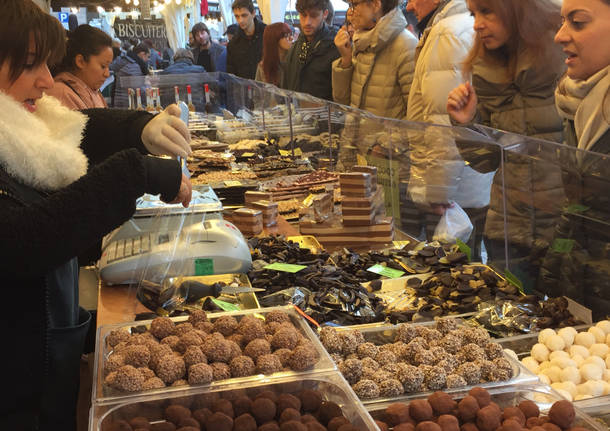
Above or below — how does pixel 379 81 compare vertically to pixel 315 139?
above

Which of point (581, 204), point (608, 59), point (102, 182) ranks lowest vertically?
point (581, 204)

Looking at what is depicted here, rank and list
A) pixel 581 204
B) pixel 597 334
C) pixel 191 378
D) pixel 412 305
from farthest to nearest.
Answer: pixel 412 305 → pixel 581 204 → pixel 597 334 → pixel 191 378

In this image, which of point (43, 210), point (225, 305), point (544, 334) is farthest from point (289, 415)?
point (544, 334)

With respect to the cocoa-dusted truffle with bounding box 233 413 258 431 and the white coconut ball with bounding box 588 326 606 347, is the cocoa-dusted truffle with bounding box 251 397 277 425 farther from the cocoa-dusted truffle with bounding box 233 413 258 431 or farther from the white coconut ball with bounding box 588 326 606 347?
the white coconut ball with bounding box 588 326 606 347

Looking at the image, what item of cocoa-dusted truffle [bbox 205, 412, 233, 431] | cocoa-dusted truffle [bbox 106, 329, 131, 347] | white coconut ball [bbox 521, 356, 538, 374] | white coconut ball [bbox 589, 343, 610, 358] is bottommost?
white coconut ball [bbox 521, 356, 538, 374]

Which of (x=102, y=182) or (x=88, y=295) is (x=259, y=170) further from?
(x=102, y=182)

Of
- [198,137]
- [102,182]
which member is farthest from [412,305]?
[198,137]

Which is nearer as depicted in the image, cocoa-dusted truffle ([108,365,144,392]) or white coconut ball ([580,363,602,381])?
cocoa-dusted truffle ([108,365,144,392])

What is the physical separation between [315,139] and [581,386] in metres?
3.33

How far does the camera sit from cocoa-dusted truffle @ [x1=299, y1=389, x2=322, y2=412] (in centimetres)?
138

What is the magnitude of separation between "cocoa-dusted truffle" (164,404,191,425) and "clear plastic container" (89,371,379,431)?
0.12 ft

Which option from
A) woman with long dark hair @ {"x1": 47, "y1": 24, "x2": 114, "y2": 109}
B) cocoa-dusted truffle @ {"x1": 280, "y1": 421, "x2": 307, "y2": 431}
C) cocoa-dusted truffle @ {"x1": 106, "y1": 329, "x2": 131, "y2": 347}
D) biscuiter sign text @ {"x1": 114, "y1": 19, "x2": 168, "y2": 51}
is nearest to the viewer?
cocoa-dusted truffle @ {"x1": 280, "y1": 421, "x2": 307, "y2": 431}

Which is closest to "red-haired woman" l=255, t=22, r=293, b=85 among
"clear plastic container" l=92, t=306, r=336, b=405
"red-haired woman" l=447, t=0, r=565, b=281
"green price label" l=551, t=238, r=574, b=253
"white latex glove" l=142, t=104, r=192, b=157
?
"red-haired woman" l=447, t=0, r=565, b=281

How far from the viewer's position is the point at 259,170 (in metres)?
4.54
